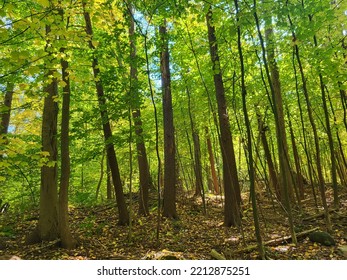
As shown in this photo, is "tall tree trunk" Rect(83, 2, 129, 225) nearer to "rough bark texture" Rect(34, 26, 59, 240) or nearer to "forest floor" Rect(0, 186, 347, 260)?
"forest floor" Rect(0, 186, 347, 260)

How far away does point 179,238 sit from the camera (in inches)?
271

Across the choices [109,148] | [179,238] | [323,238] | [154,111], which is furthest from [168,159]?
[323,238]

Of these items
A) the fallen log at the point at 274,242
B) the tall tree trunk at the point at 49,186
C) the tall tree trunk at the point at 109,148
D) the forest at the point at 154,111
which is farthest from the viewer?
the tall tree trunk at the point at 109,148

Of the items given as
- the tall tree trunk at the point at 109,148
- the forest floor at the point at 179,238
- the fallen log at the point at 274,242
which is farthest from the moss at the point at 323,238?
the tall tree trunk at the point at 109,148

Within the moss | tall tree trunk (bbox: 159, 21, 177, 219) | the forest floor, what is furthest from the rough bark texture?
the moss

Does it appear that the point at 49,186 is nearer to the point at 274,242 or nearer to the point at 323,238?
the point at 274,242

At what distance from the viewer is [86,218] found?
9.03 meters

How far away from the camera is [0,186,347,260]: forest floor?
5219 mm

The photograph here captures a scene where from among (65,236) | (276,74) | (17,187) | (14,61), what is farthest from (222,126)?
(17,187)

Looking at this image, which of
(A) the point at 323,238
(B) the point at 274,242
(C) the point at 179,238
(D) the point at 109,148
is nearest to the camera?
(A) the point at 323,238

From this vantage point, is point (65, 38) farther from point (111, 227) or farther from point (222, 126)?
point (111, 227)

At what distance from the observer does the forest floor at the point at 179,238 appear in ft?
17.1

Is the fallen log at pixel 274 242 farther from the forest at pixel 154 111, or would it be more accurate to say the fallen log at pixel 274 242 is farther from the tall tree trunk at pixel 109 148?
the tall tree trunk at pixel 109 148

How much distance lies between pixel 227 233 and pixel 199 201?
180 inches
